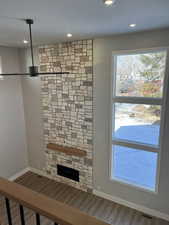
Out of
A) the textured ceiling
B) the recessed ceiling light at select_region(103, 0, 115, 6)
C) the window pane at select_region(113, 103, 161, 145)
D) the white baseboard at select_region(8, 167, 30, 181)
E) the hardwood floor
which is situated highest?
the textured ceiling

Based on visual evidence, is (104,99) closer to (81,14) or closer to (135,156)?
(135,156)

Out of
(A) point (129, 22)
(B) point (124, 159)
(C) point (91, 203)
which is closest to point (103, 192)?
(C) point (91, 203)

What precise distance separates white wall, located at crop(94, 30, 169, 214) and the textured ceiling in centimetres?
35

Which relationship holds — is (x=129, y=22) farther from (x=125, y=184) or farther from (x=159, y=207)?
(x=159, y=207)

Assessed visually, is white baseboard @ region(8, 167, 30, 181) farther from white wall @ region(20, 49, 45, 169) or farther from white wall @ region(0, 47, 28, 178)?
white wall @ region(20, 49, 45, 169)

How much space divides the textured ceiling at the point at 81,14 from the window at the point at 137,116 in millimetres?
724

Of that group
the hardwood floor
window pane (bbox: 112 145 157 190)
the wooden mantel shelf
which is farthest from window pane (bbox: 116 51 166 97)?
the hardwood floor

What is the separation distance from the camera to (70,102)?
3.85 meters

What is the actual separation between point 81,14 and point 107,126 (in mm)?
2218

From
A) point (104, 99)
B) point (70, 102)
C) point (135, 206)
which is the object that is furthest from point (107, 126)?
point (135, 206)

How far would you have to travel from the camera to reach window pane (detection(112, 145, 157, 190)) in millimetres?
3373

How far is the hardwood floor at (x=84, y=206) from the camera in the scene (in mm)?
3311

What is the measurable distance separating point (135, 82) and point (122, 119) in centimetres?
79

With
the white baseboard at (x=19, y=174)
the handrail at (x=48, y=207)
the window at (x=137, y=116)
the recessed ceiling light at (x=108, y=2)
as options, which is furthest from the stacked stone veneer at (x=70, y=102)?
the handrail at (x=48, y=207)
